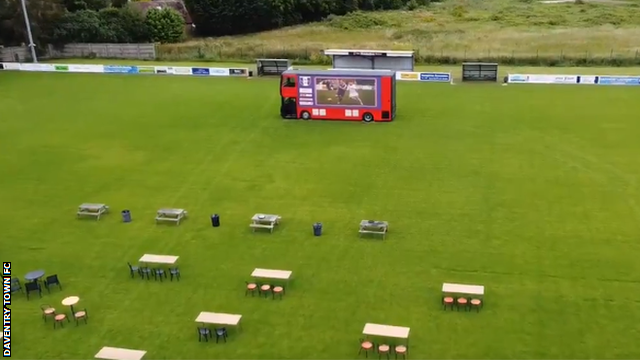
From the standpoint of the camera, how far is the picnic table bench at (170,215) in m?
24.3

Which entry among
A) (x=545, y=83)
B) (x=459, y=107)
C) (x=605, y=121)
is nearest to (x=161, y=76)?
(x=459, y=107)

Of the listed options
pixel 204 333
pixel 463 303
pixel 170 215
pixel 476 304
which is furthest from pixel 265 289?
pixel 170 215

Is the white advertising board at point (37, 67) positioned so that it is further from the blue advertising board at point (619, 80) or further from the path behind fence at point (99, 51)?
the blue advertising board at point (619, 80)

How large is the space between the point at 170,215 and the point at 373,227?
24.7 feet

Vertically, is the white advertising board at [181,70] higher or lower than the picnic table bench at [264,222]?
higher

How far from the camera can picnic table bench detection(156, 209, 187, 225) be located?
2433cm

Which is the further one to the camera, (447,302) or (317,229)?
(317,229)

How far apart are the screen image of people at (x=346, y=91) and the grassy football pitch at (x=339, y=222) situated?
137 cm

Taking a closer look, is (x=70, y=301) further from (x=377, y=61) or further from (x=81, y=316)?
(x=377, y=61)

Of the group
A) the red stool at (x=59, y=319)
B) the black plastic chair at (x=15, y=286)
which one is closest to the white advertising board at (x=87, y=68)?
the black plastic chair at (x=15, y=286)

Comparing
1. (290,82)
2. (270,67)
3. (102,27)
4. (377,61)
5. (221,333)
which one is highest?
(102,27)

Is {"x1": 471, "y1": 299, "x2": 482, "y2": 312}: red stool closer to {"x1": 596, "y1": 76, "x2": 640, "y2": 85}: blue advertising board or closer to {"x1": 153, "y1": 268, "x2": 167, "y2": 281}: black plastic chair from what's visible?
{"x1": 153, "y1": 268, "x2": 167, "y2": 281}: black plastic chair

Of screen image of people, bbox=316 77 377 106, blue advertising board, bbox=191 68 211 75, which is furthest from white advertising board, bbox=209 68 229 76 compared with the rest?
screen image of people, bbox=316 77 377 106

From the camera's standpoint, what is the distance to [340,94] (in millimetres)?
35906
